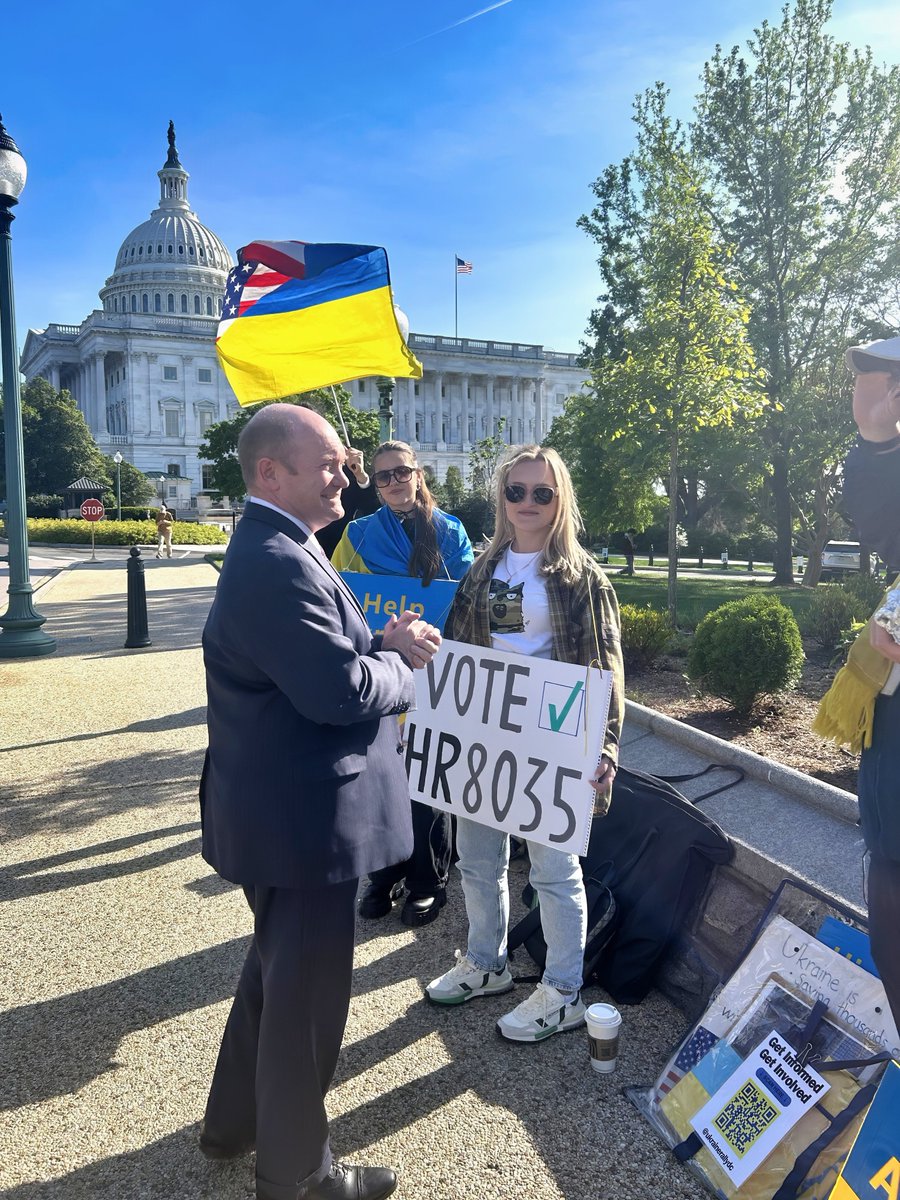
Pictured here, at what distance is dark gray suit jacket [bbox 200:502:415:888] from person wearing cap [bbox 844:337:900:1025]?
1127mm

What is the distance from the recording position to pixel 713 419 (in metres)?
12.1

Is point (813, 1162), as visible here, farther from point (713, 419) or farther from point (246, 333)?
point (713, 419)

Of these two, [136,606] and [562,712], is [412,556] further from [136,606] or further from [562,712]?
[136,606]

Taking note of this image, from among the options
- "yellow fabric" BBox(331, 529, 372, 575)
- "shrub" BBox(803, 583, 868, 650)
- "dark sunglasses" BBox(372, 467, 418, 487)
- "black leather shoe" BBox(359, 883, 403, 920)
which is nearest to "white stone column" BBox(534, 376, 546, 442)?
"shrub" BBox(803, 583, 868, 650)

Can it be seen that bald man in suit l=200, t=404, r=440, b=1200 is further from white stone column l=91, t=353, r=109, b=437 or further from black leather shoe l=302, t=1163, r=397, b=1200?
white stone column l=91, t=353, r=109, b=437

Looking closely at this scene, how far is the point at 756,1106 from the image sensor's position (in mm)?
2410

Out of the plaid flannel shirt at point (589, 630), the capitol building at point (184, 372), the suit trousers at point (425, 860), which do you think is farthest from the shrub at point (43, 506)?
the plaid flannel shirt at point (589, 630)

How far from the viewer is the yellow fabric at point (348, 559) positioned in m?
4.18

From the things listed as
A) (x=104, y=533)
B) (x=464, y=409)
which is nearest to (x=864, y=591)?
(x=104, y=533)

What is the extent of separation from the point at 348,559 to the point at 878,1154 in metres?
3.05

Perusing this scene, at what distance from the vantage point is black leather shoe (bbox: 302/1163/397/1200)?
91.4 inches

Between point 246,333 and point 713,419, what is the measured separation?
7880mm

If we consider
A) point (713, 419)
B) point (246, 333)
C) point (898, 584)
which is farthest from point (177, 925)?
point (713, 419)

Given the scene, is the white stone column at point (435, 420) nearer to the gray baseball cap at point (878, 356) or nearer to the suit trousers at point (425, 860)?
the suit trousers at point (425, 860)
